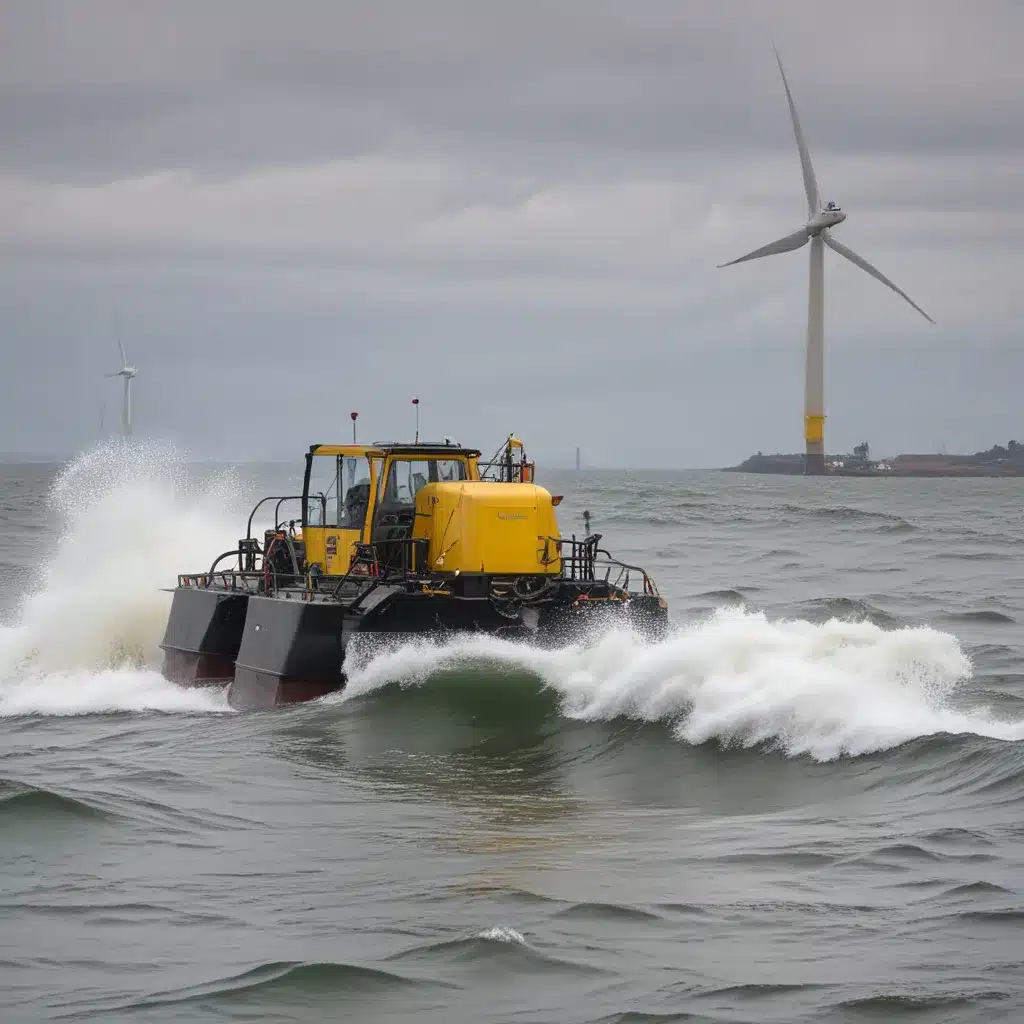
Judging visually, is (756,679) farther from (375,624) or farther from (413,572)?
(413,572)

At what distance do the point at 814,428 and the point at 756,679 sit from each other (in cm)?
10186

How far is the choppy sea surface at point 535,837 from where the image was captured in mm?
9422

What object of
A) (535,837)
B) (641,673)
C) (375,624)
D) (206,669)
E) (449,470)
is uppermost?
(449,470)

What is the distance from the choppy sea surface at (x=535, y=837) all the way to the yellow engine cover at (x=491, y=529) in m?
1.39

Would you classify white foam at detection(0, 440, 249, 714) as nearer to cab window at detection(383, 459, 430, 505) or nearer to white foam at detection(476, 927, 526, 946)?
cab window at detection(383, 459, 430, 505)

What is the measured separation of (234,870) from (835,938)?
14.2 ft

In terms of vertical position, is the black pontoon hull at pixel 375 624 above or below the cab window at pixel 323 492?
below

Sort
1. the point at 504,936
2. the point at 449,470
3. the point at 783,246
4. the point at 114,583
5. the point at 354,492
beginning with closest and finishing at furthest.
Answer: the point at 504,936 → the point at 449,470 → the point at 354,492 → the point at 114,583 → the point at 783,246

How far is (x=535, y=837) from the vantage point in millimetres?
13031

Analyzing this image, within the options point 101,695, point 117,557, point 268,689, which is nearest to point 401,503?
point 268,689

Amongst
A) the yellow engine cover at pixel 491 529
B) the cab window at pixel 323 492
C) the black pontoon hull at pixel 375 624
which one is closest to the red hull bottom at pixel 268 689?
the black pontoon hull at pixel 375 624

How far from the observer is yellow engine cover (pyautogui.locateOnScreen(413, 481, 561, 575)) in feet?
66.8

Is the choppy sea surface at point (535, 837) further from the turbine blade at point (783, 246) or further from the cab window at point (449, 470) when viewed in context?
the turbine blade at point (783, 246)

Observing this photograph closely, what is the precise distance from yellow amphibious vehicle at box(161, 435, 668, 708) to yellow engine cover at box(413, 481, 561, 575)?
0.02 metres
